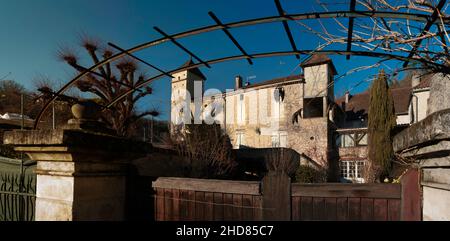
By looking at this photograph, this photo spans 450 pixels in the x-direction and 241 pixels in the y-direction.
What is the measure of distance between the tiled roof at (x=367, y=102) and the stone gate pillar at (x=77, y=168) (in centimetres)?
2584

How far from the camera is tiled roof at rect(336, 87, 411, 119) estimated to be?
25166 mm

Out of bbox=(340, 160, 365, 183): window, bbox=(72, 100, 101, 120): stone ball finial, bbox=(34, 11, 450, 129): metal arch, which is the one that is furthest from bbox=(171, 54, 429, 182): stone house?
bbox=(34, 11, 450, 129): metal arch

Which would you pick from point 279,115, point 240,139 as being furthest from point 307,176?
point 240,139

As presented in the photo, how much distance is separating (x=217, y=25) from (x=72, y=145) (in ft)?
4.91

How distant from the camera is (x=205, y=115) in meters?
26.7

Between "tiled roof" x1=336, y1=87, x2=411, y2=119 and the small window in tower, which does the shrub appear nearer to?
the small window in tower

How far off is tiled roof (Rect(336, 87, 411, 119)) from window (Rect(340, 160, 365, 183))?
753 cm

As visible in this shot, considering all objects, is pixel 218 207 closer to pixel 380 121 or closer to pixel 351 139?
pixel 380 121

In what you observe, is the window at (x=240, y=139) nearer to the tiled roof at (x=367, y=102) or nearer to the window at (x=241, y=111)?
the window at (x=241, y=111)

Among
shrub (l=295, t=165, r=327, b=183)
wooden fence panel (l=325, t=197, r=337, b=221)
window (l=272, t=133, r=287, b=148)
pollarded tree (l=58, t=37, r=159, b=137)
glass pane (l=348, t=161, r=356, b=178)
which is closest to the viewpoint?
wooden fence panel (l=325, t=197, r=337, b=221)

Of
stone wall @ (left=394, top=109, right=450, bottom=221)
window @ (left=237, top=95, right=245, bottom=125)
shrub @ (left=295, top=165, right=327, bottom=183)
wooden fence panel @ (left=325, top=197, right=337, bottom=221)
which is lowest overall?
shrub @ (left=295, top=165, right=327, bottom=183)

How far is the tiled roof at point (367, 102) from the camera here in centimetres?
2517

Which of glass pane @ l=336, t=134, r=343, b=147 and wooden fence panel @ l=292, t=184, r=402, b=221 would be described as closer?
wooden fence panel @ l=292, t=184, r=402, b=221

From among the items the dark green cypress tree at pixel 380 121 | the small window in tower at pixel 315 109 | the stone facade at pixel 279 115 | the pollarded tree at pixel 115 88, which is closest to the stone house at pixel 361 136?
the stone facade at pixel 279 115
